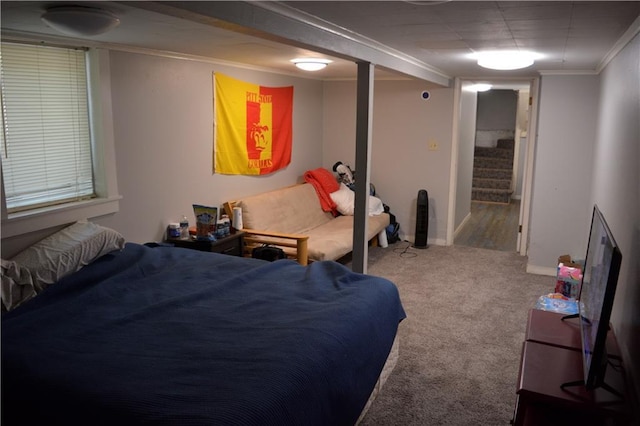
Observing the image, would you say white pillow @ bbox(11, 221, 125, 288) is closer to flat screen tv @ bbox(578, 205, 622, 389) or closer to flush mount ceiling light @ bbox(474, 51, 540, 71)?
flat screen tv @ bbox(578, 205, 622, 389)

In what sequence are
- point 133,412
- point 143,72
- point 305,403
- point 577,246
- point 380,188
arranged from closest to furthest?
point 133,412
point 305,403
point 143,72
point 577,246
point 380,188

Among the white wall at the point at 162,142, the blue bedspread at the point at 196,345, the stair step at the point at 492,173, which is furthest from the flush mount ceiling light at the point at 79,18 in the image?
the stair step at the point at 492,173

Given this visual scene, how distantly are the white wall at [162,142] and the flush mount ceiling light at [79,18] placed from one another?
1166mm

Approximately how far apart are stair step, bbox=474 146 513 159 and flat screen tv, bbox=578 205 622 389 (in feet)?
26.5

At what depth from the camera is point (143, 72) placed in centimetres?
381

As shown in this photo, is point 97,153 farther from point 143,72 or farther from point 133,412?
point 133,412

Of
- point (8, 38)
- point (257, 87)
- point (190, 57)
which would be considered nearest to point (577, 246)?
point (257, 87)

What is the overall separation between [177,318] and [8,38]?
1897 mm

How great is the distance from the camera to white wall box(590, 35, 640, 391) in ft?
6.64

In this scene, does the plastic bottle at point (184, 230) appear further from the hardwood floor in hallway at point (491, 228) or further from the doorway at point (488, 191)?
the hardwood floor in hallway at point (491, 228)

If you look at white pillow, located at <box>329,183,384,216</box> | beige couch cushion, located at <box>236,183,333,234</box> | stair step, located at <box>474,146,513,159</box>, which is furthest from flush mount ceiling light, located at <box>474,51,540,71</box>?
stair step, located at <box>474,146,513,159</box>

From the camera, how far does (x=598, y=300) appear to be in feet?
6.11

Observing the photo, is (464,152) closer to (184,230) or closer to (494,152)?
(494,152)

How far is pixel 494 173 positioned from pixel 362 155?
7.04 metres
